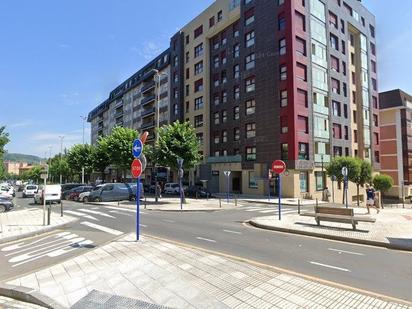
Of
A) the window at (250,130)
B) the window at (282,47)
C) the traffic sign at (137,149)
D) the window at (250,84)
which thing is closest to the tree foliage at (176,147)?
the window at (250,130)

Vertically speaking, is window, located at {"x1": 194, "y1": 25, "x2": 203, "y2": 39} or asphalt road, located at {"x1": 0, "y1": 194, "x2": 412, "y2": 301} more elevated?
window, located at {"x1": 194, "y1": 25, "x2": 203, "y2": 39}

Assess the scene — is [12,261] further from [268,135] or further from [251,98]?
[251,98]

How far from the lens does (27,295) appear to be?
6078 mm

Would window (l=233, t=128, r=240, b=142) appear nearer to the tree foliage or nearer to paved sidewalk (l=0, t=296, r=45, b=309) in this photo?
the tree foliage

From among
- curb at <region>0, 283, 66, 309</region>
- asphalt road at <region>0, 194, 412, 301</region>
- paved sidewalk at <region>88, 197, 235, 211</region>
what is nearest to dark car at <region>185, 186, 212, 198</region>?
paved sidewalk at <region>88, 197, 235, 211</region>

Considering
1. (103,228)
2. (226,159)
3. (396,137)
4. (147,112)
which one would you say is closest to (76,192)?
(226,159)

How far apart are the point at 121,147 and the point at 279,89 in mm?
19116

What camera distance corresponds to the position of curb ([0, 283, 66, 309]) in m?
5.70

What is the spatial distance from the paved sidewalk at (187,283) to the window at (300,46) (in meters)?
34.4

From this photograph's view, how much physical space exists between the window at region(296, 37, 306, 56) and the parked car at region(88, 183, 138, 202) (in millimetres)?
23595

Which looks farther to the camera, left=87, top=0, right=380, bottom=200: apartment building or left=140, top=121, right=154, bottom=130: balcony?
left=140, top=121, right=154, bottom=130: balcony

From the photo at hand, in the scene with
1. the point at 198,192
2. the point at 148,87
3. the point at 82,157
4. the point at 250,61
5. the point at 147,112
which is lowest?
the point at 198,192

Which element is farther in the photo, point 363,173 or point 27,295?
point 363,173

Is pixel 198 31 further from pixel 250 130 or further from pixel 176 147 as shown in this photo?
pixel 176 147
